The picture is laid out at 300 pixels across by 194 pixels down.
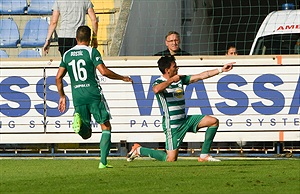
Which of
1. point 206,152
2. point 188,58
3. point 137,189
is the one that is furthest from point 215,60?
point 137,189

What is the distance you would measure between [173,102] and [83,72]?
1.62 m

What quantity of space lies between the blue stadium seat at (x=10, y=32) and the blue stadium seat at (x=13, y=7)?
0.83ft

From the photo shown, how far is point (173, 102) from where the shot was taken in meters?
14.9

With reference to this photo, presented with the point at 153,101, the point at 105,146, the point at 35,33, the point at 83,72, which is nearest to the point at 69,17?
the point at 153,101

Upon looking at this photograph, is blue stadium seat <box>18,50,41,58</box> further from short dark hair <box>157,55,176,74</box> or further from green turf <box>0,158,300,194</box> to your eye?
short dark hair <box>157,55,176,74</box>

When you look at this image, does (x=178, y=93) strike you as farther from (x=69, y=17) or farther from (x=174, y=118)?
(x=69, y=17)

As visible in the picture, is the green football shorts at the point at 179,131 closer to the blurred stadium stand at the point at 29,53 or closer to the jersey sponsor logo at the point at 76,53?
the jersey sponsor logo at the point at 76,53

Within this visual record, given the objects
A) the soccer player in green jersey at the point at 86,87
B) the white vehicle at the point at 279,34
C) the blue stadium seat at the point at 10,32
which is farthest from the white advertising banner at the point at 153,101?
the blue stadium seat at the point at 10,32

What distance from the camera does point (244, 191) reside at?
10055 millimetres

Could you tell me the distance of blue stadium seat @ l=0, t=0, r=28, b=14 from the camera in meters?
23.2

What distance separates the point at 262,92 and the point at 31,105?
160 inches

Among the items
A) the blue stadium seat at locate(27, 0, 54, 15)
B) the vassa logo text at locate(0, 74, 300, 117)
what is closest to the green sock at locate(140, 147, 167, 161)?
the vassa logo text at locate(0, 74, 300, 117)

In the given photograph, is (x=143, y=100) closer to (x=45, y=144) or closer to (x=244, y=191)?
(x=45, y=144)

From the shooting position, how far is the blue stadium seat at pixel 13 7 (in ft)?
76.1
